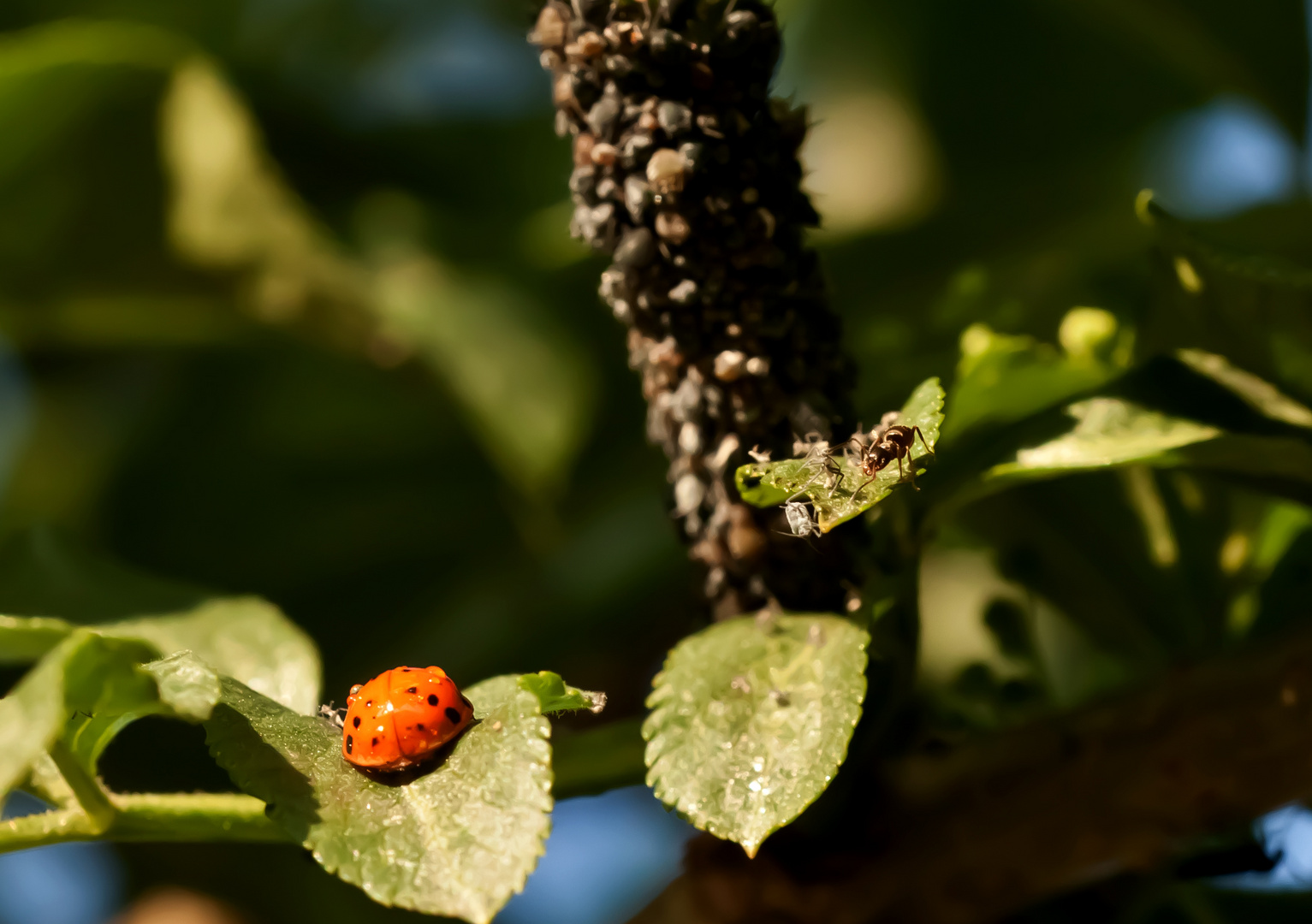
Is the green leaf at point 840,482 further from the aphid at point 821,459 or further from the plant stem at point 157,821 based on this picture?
the plant stem at point 157,821

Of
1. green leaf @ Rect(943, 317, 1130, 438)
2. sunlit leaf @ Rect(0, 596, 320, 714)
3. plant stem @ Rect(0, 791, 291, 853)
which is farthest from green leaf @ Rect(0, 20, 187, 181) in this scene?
green leaf @ Rect(943, 317, 1130, 438)

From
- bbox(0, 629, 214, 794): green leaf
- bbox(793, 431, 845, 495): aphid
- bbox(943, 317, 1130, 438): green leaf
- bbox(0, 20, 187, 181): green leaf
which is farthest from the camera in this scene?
bbox(0, 20, 187, 181): green leaf

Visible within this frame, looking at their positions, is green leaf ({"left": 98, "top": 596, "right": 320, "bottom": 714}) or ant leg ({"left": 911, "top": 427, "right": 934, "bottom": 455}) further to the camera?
green leaf ({"left": 98, "top": 596, "right": 320, "bottom": 714})

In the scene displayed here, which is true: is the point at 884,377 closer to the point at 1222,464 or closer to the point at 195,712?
the point at 1222,464

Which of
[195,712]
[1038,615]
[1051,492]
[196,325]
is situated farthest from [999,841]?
[196,325]

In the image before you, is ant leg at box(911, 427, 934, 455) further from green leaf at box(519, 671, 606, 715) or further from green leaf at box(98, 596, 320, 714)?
green leaf at box(98, 596, 320, 714)

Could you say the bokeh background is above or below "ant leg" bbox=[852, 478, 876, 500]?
above

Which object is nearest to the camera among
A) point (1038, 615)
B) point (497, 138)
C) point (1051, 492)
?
point (1051, 492)
